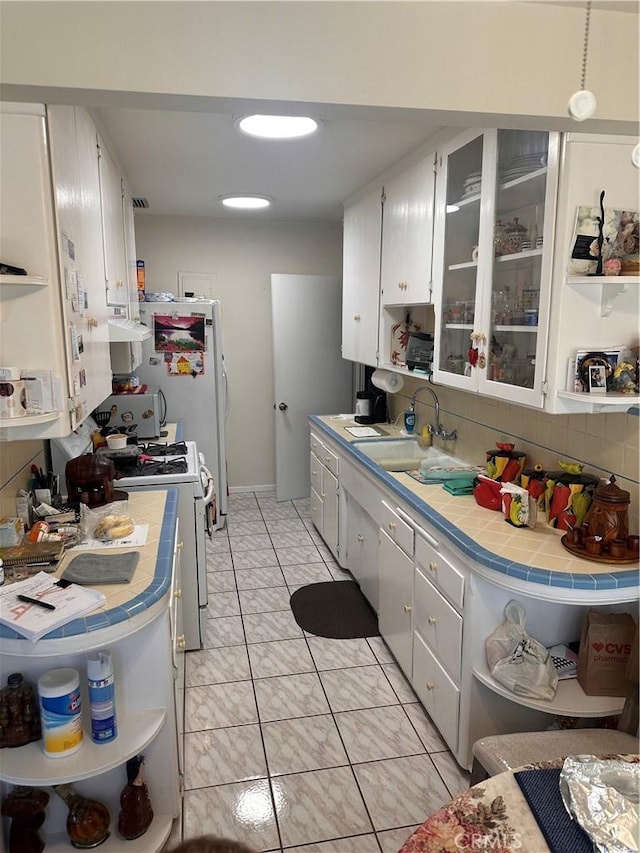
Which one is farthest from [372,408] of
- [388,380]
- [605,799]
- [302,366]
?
[605,799]

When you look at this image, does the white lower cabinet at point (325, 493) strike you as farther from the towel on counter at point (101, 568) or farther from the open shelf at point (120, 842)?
the open shelf at point (120, 842)

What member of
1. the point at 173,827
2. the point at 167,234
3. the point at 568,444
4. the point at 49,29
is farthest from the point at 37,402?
the point at 167,234

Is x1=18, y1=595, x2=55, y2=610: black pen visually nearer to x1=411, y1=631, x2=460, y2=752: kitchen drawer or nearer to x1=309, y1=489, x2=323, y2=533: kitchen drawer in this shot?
x1=411, y1=631, x2=460, y2=752: kitchen drawer

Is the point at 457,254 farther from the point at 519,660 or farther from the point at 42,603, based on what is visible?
the point at 42,603

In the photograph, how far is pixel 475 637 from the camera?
2.02 m

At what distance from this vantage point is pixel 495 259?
7.54ft

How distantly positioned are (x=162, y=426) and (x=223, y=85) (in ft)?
9.89

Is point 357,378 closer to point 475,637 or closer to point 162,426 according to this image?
point 162,426

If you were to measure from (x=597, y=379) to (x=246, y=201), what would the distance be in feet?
10.1

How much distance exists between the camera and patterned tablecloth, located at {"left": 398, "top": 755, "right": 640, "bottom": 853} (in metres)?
1.08

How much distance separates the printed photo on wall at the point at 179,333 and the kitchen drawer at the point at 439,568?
251 cm

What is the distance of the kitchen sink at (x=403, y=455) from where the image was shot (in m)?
3.14

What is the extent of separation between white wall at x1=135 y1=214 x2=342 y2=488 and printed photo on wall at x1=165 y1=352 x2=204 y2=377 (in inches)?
36.8

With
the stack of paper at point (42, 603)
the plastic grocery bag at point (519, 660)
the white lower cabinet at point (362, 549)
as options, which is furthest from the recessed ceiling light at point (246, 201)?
the plastic grocery bag at point (519, 660)
